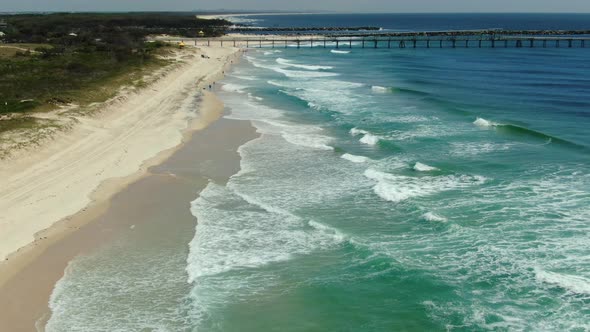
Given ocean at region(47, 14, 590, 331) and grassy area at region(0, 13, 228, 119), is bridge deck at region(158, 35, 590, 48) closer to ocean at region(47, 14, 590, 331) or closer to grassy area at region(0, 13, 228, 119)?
grassy area at region(0, 13, 228, 119)

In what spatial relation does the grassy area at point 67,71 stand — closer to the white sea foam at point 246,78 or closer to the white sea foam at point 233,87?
the white sea foam at point 233,87

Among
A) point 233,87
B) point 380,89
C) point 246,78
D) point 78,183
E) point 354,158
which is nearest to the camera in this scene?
point 78,183

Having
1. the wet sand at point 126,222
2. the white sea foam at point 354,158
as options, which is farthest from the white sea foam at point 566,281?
the white sea foam at point 354,158

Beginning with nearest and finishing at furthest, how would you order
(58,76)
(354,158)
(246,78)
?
1. (354,158)
2. (58,76)
3. (246,78)

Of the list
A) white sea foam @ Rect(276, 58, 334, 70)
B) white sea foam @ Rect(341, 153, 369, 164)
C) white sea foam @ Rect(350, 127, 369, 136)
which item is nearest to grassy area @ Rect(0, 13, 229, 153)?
white sea foam @ Rect(341, 153, 369, 164)

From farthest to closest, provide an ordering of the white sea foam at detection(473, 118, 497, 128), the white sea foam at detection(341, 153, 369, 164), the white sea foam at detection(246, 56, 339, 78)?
the white sea foam at detection(246, 56, 339, 78) < the white sea foam at detection(473, 118, 497, 128) < the white sea foam at detection(341, 153, 369, 164)

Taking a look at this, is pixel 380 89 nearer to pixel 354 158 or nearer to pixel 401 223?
pixel 354 158

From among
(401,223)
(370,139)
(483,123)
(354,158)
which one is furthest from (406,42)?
(401,223)
